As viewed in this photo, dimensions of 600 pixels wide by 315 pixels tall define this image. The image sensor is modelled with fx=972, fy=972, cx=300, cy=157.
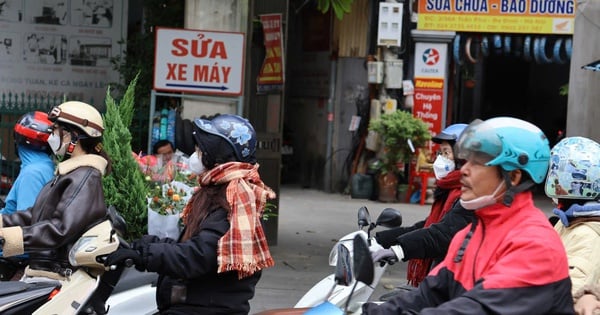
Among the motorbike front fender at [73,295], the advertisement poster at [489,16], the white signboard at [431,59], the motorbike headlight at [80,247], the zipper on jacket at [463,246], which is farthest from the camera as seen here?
the white signboard at [431,59]

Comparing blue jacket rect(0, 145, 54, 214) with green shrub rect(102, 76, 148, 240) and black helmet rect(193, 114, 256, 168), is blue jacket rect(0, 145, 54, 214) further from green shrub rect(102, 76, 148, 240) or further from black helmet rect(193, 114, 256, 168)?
black helmet rect(193, 114, 256, 168)

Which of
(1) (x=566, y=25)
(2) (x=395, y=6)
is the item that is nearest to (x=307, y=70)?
(2) (x=395, y=6)

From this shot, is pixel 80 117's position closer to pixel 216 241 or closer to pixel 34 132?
pixel 34 132

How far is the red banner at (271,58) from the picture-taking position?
425 inches

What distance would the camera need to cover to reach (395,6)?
1692 centimetres

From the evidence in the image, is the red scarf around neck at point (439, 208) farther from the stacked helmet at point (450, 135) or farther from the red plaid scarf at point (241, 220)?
the red plaid scarf at point (241, 220)

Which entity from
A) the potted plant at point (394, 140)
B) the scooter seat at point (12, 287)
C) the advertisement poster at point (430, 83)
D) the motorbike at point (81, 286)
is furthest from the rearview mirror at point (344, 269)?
the advertisement poster at point (430, 83)

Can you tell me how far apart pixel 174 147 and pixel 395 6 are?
8305 mm

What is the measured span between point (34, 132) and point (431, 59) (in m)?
12.4

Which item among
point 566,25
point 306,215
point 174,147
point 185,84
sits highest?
point 566,25

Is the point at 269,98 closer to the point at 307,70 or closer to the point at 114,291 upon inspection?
the point at 114,291

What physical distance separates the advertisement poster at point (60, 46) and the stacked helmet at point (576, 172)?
10.9 m

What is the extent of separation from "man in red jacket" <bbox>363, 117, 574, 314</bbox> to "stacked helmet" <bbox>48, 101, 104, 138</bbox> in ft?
7.04

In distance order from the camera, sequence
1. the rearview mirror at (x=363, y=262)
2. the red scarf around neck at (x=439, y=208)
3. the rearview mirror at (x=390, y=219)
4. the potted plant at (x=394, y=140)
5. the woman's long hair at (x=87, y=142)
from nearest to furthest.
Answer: the rearview mirror at (x=363, y=262), the rearview mirror at (x=390, y=219), the woman's long hair at (x=87, y=142), the red scarf around neck at (x=439, y=208), the potted plant at (x=394, y=140)
